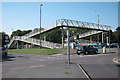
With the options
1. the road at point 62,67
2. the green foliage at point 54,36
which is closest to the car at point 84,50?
the road at point 62,67

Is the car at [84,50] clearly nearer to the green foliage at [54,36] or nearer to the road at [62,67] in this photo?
the road at [62,67]

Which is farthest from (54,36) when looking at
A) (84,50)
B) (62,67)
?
(62,67)

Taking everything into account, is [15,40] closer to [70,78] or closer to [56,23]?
[56,23]

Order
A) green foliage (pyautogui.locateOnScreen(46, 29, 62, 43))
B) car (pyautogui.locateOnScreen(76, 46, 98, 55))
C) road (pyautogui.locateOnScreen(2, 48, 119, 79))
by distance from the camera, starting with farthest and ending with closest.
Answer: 1. green foliage (pyautogui.locateOnScreen(46, 29, 62, 43))
2. car (pyautogui.locateOnScreen(76, 46, 98, 55))
3. road (pyautogui.locateOnScreen(2, 48, 119, 79))

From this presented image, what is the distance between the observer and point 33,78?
858 cm

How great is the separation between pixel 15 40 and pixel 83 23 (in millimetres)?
22270

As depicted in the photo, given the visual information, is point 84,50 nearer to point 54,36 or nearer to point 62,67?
point 62,67

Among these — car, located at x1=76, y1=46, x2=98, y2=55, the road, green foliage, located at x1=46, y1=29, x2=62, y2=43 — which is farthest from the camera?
green foliage, located at x1=46, y1=29, x2=62, y2=43

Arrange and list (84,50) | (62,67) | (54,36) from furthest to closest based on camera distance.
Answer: (54,36) < (84,50) < (62,67)

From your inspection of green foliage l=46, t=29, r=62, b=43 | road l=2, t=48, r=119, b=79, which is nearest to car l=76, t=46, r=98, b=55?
road l=2, t=48, r=119, b=79

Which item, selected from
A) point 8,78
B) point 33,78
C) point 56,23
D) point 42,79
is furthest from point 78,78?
point 56,23

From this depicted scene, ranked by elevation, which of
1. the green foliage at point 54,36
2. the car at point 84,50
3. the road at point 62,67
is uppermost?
the green foliage at point 54,36

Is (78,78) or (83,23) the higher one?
(83,23)

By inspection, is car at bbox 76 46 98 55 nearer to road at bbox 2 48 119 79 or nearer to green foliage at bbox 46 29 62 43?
road at bbox 2 48 119 79
